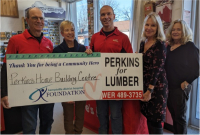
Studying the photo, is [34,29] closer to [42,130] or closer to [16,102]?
[16,102]

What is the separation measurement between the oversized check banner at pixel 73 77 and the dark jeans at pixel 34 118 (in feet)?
0.51

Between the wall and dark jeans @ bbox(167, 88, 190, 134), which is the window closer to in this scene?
the wall

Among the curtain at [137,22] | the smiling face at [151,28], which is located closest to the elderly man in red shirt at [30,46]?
the smiling face at [151,28]

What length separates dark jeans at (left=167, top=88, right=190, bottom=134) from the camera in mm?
1510

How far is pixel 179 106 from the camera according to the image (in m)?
1.52

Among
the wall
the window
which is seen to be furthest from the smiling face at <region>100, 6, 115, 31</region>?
the wall

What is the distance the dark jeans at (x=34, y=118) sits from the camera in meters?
1.48

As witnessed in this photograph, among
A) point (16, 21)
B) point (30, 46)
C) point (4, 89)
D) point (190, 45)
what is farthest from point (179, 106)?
point (16, 21)

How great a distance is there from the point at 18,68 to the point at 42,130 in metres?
0.76

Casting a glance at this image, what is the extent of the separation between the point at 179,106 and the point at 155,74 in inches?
18.4

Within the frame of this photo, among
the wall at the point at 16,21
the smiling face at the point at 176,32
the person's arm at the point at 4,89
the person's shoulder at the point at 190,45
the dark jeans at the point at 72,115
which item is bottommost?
the dark jeans at the point at 72,115

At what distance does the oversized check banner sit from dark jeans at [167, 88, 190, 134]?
35cm

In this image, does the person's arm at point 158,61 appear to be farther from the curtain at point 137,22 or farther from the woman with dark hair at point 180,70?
the curtain at point 137,22

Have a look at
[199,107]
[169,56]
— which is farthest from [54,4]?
[199,107]
